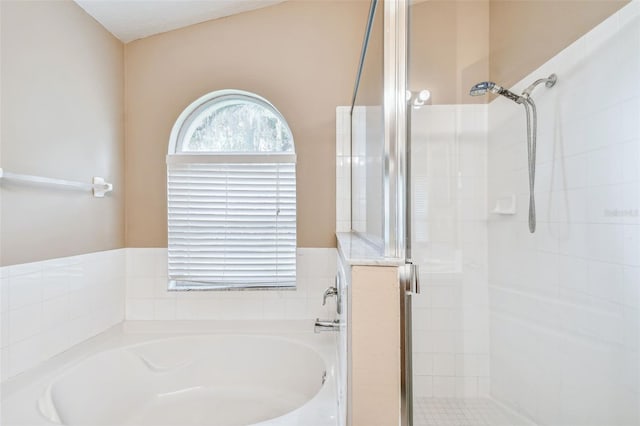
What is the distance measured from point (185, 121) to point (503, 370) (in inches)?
85.9

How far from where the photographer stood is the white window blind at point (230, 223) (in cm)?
204

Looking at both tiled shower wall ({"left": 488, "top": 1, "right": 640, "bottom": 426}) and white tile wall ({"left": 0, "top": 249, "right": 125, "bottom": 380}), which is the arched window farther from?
tiled shower wall ({"left": 488, "top": 1, "right": 640, "bottom": 426})

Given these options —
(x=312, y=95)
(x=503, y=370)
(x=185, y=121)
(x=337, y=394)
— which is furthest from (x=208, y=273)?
(x=503, y=370)

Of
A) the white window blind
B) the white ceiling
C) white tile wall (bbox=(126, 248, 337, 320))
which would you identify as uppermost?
the white ceiling

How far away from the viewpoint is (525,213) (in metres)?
1.21

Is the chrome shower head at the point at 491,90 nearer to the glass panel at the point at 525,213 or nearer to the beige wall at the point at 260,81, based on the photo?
the glass panel at the point at 525,213

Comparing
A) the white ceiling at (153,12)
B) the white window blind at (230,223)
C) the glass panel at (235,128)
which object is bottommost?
the white window blind at (230,223)

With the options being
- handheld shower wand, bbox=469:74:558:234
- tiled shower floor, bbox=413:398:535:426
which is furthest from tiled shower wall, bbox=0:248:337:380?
handheld shower wand, bbox=469:74:558:234

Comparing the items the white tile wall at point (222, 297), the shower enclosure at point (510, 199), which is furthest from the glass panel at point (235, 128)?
the shower enclosure at point (510, 199)

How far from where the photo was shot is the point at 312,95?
2.01m

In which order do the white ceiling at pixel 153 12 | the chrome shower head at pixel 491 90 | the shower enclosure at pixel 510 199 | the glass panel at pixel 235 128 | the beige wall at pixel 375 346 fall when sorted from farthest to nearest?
the glass panel at pixel 235 128 → the white ceiling at pixel 153 12 → the chrome shower head at pixel 491 90 → the shower enclosure at pixel 510 199 → the beige wall at pixel 375 346

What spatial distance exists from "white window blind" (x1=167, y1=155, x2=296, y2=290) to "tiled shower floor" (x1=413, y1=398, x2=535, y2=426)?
112cm

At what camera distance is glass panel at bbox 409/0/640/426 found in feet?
3.05

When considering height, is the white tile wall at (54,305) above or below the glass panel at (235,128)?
below
